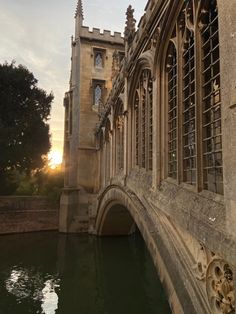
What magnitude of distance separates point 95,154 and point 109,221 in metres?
5.63

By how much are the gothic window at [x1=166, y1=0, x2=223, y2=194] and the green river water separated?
5.04 meters


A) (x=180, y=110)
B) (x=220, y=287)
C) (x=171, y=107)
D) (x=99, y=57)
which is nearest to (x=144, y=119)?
(x=171, y=107)

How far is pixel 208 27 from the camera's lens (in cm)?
451

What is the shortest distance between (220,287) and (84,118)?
19.8m

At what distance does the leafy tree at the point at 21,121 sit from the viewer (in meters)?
21.9

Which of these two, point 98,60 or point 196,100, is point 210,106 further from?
point 98,60

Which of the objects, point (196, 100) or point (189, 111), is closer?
point (196, 100)

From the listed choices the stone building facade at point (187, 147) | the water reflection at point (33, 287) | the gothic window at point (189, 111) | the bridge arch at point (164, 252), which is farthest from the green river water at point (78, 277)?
the gothic window at point (189, 111)

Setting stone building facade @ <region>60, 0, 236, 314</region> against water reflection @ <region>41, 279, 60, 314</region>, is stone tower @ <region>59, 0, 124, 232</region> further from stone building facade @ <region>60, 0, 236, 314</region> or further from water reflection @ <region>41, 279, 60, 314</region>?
stone building facade @ <region>60, 0, 236, 314</region>

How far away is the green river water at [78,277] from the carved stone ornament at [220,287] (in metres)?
5.18

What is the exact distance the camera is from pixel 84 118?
22359 millimetres

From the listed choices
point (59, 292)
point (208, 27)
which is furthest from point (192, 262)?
point (59, 292)

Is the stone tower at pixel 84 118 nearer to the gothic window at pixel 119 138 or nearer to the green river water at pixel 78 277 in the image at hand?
the green river water at pixel 78 277

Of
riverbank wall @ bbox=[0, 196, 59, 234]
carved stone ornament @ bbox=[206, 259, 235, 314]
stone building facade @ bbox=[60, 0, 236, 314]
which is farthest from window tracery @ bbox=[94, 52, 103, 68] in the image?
carved stone ornament @ bbox=[206, 259, 235, 314]
